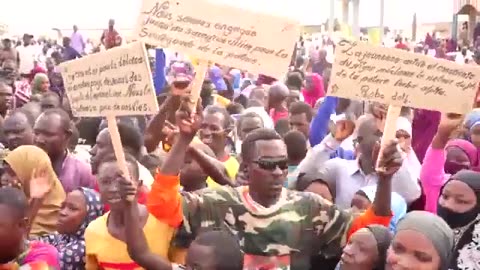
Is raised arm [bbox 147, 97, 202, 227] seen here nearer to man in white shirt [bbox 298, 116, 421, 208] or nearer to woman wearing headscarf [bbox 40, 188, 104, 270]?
woman wearing headscarf [bbox 40, 188, 104, 270]

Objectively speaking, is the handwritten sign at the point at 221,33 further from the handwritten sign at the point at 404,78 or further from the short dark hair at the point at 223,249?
the short dark hair at the point at 223,249

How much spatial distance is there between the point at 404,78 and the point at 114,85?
48.2 inches

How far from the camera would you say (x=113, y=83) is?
3898 mm

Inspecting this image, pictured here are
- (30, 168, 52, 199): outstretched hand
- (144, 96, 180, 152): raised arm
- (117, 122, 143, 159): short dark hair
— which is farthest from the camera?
(144, 96, 180, 152): raised arm

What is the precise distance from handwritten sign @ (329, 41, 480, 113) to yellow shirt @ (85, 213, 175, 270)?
940 millimetres

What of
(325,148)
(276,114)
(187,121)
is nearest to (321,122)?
(325,148)

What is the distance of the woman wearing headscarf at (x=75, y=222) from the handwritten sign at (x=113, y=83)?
1.42 feet

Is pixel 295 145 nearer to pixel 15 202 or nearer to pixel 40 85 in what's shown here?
pixel 15 202

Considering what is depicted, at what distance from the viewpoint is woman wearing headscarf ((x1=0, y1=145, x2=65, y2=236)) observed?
4539 mm

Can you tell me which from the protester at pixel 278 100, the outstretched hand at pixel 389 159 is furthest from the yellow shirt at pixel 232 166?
the protester at pixel 278 100

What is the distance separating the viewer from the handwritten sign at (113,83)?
12.7 ft

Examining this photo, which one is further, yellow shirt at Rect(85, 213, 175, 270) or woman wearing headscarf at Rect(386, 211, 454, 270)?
yellow shirt at Rect(85, 213, 175, 270)

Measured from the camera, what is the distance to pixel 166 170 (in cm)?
381

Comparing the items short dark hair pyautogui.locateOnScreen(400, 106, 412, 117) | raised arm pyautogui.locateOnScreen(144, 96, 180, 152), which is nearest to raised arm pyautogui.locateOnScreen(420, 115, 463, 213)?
short dark hair pyautogui.locateOnScreen(400, 106, 412, 117)
